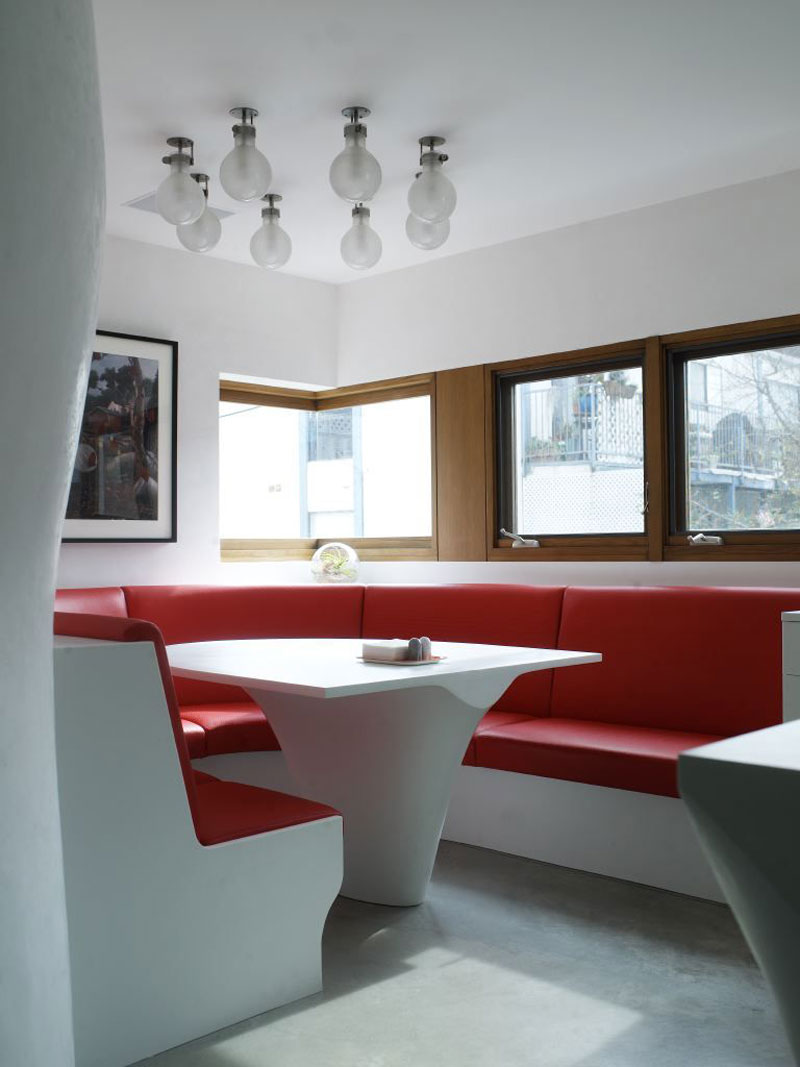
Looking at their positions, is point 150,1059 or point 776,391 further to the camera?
point 776,391

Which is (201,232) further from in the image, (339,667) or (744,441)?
(744,441)

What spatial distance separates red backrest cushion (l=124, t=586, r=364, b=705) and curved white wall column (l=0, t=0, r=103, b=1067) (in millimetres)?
3447

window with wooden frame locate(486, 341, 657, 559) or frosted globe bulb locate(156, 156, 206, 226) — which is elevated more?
frosted globe bulb locate(156, 156, 206, 226)

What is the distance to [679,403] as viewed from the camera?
14.1 ft

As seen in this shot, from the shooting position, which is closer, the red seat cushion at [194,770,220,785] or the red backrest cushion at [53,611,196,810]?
the red backrest cushion at [53,611,196,810]

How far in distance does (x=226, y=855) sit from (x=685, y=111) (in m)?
2.66

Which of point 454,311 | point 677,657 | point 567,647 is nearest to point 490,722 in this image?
point 567,647

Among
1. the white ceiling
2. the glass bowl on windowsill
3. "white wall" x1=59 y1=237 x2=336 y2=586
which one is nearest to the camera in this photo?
the white ceiling

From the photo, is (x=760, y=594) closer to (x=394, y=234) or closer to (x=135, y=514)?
(x=394, y=234)

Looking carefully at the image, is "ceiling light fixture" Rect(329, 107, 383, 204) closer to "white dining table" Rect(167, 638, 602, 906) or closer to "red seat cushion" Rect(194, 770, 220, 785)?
"white dining table" Rect(167, 638, 602, 906)

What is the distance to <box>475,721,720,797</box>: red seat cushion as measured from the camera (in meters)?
3.18

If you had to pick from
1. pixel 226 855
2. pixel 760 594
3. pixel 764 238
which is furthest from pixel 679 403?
pixel 226 855

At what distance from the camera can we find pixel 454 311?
502 cm

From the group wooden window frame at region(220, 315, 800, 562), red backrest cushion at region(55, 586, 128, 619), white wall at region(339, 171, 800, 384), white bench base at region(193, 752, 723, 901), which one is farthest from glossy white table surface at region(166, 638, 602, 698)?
white wall at region(339, 171, 800, 384)
